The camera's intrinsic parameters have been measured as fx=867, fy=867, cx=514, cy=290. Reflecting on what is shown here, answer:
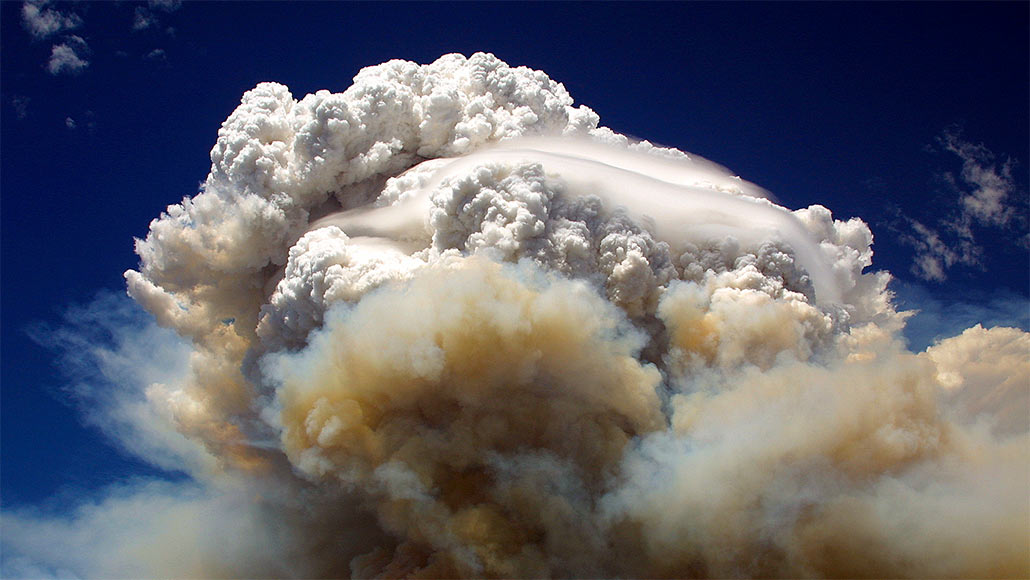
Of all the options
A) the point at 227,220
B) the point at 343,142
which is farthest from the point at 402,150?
the point at 227,220

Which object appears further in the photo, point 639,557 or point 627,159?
point 627,159

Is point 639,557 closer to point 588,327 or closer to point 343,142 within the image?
point 588,327

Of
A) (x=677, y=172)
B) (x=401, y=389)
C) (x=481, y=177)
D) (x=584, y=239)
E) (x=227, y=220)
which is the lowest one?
(x=401, y=389)

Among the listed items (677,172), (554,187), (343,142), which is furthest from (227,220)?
(677,172)

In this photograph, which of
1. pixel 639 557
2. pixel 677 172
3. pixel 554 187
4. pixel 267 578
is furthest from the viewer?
pixel 677 172

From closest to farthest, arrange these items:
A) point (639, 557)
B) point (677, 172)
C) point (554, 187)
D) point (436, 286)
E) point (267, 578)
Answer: point (639, 557) → point (436, 286) → point (554, 187) → point (267, 578) → point (677, 172)

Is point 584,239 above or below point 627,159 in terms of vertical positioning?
below
